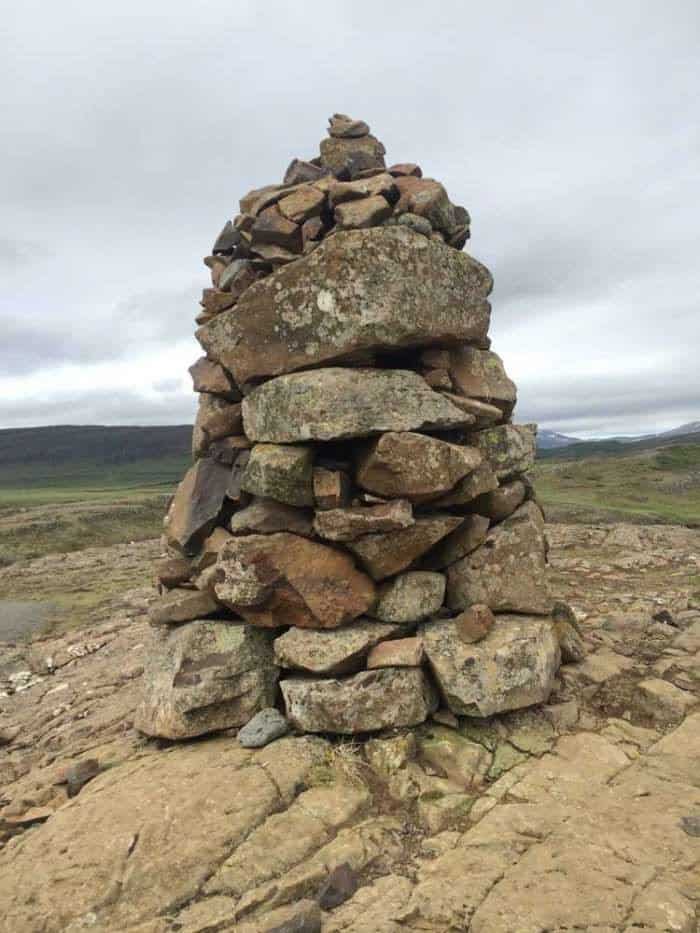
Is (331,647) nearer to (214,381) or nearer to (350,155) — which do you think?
(214,381)

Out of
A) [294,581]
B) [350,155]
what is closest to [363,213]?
[350,155]

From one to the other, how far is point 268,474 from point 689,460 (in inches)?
2821

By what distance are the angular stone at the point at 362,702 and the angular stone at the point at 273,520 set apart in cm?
266

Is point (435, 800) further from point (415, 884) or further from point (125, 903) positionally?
point (125, 903)

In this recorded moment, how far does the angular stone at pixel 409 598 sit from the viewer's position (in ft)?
35.0

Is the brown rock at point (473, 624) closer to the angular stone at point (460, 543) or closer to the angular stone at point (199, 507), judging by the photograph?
the angular stone at point (460, 543)

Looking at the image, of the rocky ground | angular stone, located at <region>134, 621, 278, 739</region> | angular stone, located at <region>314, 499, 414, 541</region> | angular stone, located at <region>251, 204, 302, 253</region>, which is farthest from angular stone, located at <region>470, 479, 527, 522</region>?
angular stone, located at <region>251, 204, 302, 253</region>

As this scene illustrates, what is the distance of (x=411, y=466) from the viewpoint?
10.2 meters

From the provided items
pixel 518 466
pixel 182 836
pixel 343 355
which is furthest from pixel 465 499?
pixel 182 836

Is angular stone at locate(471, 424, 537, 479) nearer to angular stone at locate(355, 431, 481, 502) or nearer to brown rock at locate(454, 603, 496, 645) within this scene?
angular stone at locate(355, 431, 481, 502)

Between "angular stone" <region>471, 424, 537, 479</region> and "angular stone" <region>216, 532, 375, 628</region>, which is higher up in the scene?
"angular stone" <region>471, 424, 537, 479</region>

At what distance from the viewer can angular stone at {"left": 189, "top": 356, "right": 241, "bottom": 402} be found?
40.4 ft

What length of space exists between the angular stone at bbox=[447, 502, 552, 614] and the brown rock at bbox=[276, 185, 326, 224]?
716 cm

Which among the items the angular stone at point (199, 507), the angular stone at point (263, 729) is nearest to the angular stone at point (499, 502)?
the angular stone at point (199, 507)
